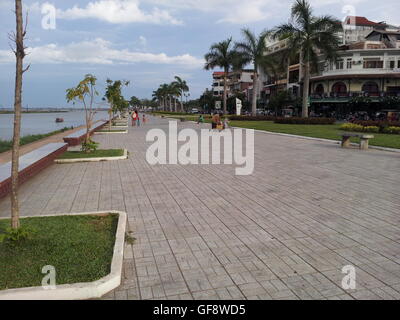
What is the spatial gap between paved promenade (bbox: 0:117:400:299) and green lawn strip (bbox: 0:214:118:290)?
0.32 meters

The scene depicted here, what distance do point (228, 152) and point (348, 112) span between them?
140ft

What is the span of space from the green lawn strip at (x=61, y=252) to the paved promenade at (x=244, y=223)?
1.04 feet

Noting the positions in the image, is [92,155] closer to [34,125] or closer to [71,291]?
[71,291]

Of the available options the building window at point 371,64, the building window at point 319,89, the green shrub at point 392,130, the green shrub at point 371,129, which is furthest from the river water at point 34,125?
the building window at point 371,64

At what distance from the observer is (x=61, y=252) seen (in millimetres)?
3822

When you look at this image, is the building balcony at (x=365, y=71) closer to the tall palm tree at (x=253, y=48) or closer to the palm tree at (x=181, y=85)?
the tall palm tree at (x=253, y=48)

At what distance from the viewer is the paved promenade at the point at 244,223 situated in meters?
3.38

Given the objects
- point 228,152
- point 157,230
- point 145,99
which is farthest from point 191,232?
point 145,99

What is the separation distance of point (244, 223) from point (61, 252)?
2.48 metres

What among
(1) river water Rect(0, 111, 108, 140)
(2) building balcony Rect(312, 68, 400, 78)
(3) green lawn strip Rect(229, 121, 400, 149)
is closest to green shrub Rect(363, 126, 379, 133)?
(3) green lawn strip Rect(229, 121, 400, 149)

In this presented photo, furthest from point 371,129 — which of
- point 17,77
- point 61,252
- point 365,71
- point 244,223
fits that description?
point 365,71

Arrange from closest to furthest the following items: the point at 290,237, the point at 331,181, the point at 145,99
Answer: the point at 290,237
the point at 331,181
the point at 145,99

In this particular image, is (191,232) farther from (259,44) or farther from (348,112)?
(348,112)
